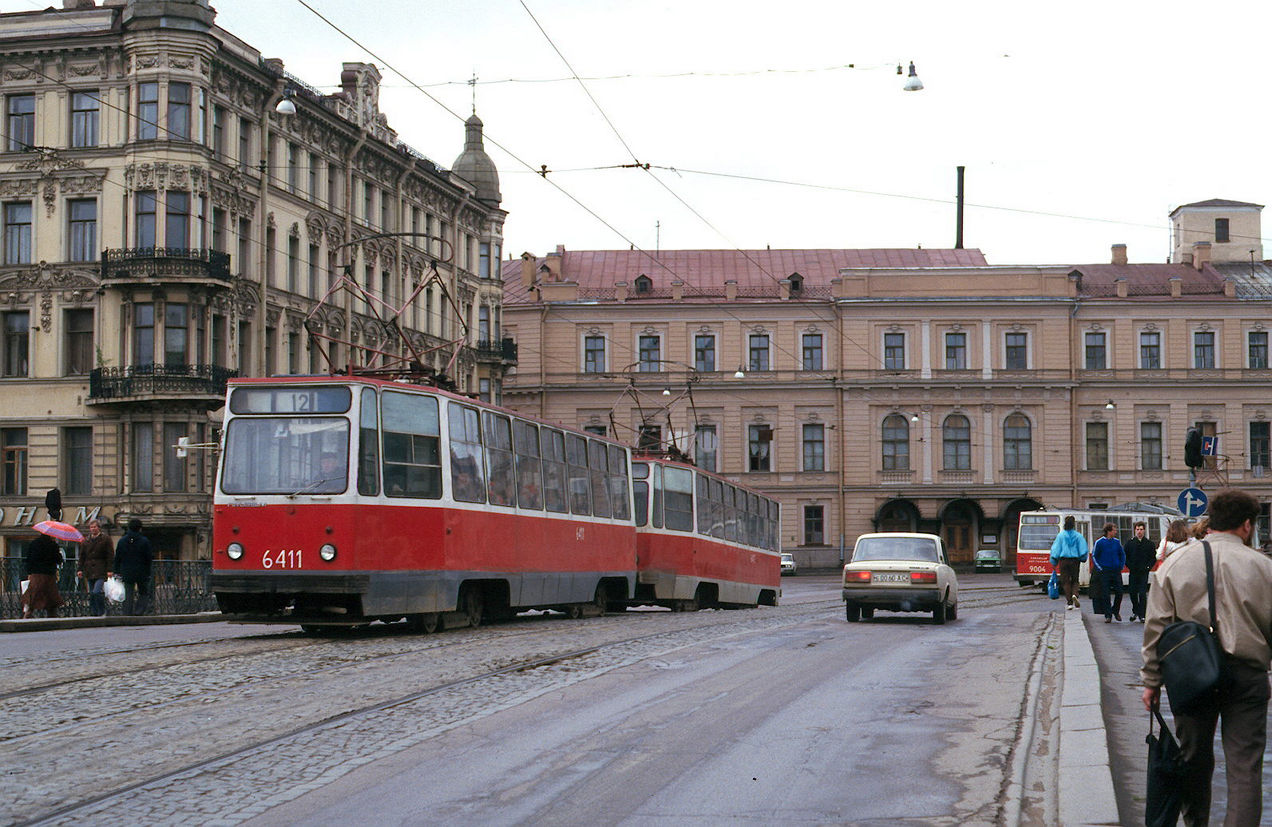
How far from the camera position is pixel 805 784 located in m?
8.95

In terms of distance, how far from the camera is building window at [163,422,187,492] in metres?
44.7

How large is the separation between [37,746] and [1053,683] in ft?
29.4

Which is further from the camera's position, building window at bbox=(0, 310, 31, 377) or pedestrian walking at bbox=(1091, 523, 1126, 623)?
building window at bbox=(0, 310, 31, 377)

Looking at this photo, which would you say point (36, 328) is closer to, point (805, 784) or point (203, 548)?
point (203, 548)

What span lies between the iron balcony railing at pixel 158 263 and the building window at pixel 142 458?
13.2 ft

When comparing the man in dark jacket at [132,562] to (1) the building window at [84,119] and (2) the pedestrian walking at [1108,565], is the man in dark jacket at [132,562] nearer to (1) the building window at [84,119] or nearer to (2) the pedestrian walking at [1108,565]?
(2) the pedestrian walking at [1108,565]

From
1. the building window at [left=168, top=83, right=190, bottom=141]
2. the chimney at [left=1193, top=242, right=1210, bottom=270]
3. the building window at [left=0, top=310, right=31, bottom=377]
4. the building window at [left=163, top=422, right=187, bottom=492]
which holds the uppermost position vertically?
the chimney at [left=1193, top=242, right=1210, bottom=270]

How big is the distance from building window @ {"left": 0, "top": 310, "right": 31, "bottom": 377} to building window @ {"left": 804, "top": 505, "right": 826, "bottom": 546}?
143 feet

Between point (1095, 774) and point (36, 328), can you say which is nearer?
point (1095, 774)

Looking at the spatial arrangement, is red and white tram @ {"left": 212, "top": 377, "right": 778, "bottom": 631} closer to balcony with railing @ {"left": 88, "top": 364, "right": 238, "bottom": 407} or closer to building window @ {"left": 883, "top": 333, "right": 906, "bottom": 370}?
balcony with railing @ {"left": 88, "top": 364, "right": 238, "bottom": 407}

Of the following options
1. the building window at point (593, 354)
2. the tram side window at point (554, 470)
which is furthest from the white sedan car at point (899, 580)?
the building window at point (593, 354)

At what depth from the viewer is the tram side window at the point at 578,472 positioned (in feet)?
82.3

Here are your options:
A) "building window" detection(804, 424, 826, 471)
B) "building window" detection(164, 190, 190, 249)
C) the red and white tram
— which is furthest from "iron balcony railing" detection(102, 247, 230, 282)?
"building window" detection(804, 424, 826, 471)

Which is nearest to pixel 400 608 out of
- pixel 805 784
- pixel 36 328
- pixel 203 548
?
pixel 805 784
